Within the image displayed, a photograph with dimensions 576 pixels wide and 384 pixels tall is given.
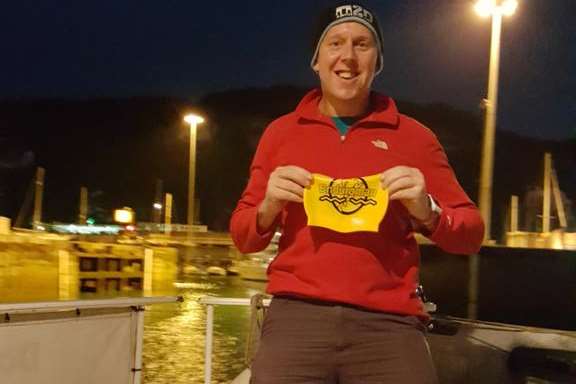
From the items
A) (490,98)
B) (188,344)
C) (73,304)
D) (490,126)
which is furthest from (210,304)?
(490,98)

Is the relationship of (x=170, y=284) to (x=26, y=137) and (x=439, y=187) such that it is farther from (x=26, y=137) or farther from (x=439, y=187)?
(x=26, y=137)

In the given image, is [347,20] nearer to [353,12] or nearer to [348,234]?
[353,12]

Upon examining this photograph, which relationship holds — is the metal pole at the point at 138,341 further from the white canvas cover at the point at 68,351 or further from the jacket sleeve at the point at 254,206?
the jacket sleeve at the point at 254,206

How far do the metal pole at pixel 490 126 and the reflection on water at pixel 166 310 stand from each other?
4.56 m

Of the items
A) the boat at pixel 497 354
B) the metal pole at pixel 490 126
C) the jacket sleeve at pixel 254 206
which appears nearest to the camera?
the jacket sleeve at pixel 254 206

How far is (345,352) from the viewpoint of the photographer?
7.06ft

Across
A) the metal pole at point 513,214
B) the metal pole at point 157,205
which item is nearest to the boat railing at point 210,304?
the metal pole at point 513,214

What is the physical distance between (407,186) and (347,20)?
0.65 m

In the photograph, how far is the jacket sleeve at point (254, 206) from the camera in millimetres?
2373

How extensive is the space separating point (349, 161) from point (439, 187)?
0.32m

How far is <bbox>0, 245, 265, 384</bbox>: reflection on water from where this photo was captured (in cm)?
1039

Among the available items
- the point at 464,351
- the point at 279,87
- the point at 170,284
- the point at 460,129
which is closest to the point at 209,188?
the point at 279,87

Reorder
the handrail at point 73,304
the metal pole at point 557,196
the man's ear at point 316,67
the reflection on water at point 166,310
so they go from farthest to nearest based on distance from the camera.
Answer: the metal pole at point 557,196
the reflection on water at point 166,310
the handrail at point 73,304
the man's ear at point 316,67

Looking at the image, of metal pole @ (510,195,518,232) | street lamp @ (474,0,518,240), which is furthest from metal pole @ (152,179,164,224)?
street lamp @ (474,0,518,240)
